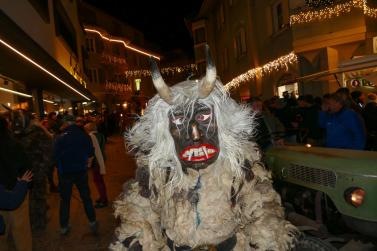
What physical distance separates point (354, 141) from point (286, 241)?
2.91 meters

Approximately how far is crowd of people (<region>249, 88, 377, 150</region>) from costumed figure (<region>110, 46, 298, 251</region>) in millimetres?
1168

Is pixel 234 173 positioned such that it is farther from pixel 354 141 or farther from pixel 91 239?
pixel 91 239

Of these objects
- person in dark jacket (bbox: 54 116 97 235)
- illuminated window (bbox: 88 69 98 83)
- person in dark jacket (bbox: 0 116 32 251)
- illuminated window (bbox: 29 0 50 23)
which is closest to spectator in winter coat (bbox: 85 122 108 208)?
person in dark jacket (bbox: 54 116 97 235)

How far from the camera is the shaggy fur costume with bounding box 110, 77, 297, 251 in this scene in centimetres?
244

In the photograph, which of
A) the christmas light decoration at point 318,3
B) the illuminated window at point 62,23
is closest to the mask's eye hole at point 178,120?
the christmas light decoration at point 318,3

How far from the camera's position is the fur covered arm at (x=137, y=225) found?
2.43m

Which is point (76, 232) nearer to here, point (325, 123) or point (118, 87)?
point (325, 123)

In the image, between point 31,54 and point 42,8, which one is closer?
point 31,54

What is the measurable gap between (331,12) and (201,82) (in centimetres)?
1088

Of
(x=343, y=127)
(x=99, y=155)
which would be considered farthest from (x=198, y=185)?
(x=99, y=155)

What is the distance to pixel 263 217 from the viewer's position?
8.18ft

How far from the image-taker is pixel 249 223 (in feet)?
8.32

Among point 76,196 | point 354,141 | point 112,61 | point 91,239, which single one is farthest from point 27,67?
point 112,61

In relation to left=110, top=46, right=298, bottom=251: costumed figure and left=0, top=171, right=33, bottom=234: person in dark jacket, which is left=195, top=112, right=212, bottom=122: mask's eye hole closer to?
left=110, top=46, right=298, bottom=251: costumed figure
